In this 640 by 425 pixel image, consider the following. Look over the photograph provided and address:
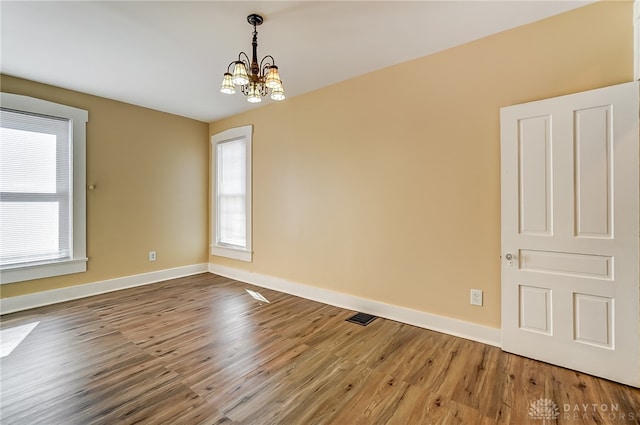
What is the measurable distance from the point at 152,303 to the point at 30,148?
230 centimetres

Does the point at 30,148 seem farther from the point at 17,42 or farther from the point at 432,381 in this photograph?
the point at 432,381

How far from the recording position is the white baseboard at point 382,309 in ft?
7.82

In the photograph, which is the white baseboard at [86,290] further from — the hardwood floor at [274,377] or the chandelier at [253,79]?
the chandelier at [253,79]

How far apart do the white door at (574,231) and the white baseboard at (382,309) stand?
7.9 inches

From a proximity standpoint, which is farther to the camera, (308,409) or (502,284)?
(502,284)

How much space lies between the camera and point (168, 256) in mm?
4410

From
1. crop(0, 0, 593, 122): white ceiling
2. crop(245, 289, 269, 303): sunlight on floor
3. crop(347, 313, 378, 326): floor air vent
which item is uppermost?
crop(0, 0, 593, 122): white ceiling

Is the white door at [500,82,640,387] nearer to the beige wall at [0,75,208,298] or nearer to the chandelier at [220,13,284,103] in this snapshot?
the chandelier at [220,13,284,103]

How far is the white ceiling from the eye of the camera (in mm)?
2023

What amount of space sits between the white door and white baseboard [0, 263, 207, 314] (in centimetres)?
447

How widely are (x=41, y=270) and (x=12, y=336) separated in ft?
3.32

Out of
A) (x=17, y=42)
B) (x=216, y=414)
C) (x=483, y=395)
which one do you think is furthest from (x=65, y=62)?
(x=483, y=395)
